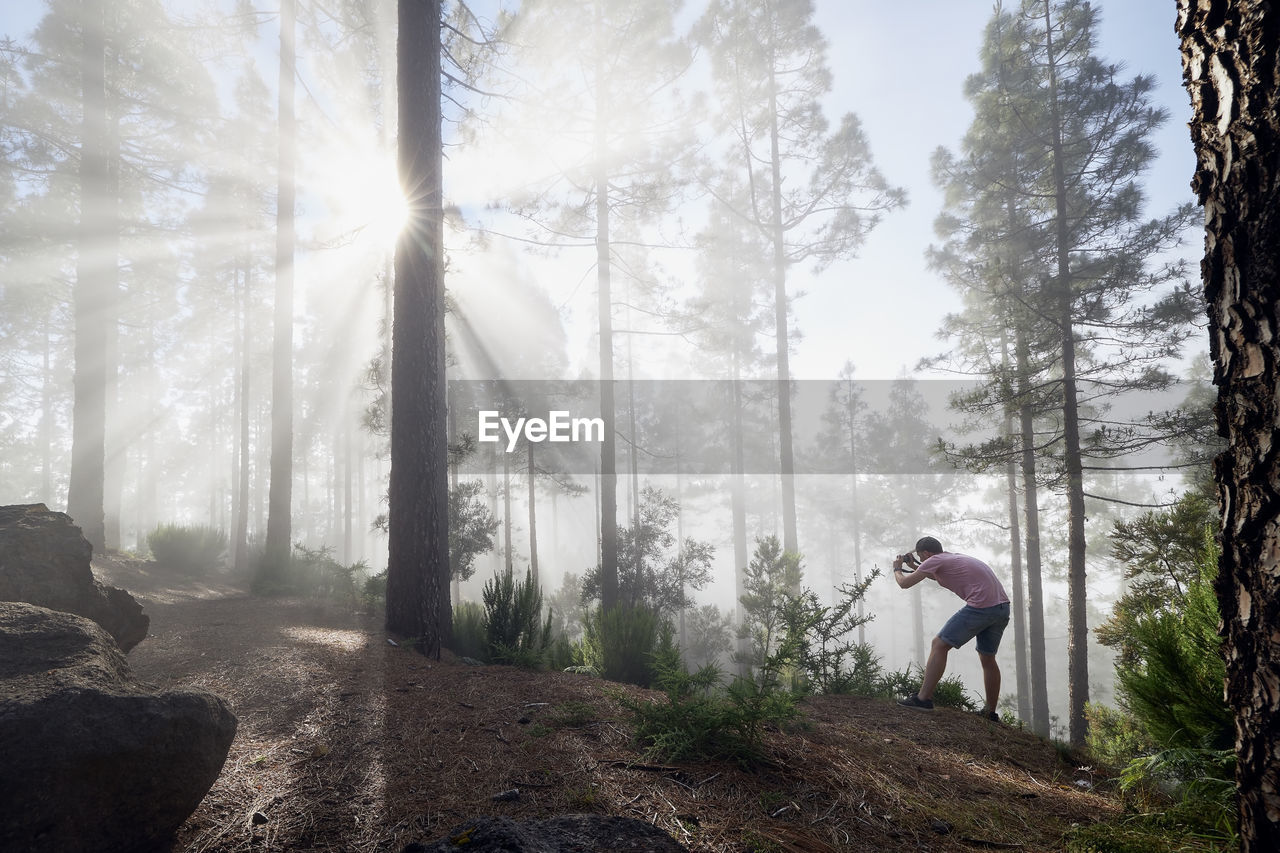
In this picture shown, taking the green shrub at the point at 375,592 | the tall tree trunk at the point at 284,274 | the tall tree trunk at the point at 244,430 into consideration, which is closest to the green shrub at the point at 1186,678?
the green shrub at the point at 375,592

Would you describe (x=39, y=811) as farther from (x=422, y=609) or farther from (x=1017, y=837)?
(x=422, y=609)

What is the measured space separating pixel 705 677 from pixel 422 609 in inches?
140

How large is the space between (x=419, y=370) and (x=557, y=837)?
5.06 metres

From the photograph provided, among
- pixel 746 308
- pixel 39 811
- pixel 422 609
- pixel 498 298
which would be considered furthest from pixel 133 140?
pixel 746 308

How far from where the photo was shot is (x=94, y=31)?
38.7 feet

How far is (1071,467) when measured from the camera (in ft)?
32.4

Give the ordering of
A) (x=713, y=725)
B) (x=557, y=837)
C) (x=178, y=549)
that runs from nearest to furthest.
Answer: (x=557, y=837)
(x=713, y=725)
(x=178, y=549)

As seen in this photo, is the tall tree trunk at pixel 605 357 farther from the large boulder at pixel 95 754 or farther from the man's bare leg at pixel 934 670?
the large boulder at pixel 95 754

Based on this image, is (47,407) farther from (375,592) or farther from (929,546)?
(929,546)

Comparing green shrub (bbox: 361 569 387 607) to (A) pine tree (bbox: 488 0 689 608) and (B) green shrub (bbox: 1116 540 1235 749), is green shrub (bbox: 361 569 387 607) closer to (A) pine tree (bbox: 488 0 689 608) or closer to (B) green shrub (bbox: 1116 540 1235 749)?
(A) pine tree (bbox: 488 0 689 608)

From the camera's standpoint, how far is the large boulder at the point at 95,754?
5.36ft

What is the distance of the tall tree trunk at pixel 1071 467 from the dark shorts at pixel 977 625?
6041 mm

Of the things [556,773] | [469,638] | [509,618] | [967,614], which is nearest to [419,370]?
[509,618]

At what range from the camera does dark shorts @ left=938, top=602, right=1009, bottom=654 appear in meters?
5.16
